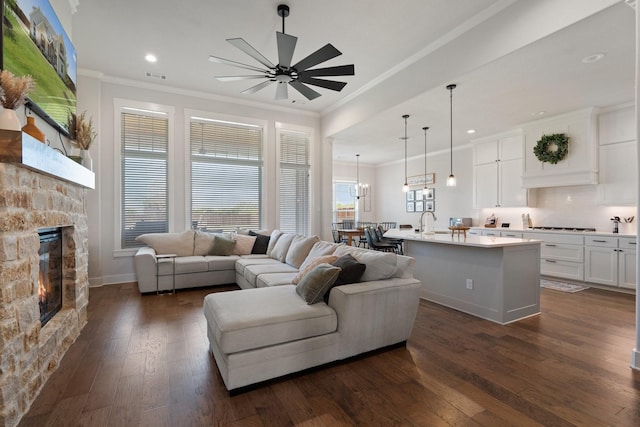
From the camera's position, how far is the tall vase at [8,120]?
A: 5.40ft

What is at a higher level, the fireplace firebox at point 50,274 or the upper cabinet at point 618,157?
the upper cabinet at point 618,157

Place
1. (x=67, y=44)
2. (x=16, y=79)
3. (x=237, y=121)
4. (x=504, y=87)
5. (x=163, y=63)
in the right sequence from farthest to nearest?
(x=237, y=121) < (x=163, y=63) < (x=504, y=87) < (x=67, y=44) < (x=16, y=79)

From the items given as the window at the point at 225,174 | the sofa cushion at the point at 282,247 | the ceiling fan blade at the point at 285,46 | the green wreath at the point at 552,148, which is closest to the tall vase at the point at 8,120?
the ceiling fan blade at the point at 285,46

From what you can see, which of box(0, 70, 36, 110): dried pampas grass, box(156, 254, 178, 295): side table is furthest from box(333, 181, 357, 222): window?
box(0, 70, 36, 110): dried pampas grass

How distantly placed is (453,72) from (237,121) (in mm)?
3987

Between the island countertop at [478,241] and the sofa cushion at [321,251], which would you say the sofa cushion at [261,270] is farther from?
the island countertop at [478,241]

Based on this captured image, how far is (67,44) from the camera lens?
3.11 meters

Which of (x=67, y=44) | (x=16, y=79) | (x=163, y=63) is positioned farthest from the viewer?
(x=163, y=63)

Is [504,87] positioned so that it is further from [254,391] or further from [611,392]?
[254,391]

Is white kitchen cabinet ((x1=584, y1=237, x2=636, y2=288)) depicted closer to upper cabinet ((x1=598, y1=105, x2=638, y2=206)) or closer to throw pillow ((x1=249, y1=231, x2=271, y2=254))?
upper cabinet ((x1=598, y1=105, x2=638, y2=206))

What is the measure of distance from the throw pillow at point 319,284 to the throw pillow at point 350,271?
0.34 feet

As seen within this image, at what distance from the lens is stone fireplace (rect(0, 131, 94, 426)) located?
1661 millimetres

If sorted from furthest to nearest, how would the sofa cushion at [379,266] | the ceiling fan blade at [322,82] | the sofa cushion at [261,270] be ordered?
the sofa cushion at [261,270]
the ceiling fan blade at [322,82]
the sofa cushion at [379,266]

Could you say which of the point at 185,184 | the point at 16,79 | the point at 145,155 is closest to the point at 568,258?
the point at 185,184
